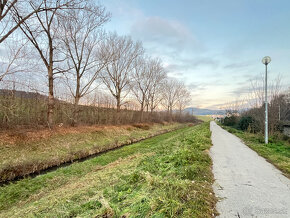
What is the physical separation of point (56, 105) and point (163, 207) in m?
15.1

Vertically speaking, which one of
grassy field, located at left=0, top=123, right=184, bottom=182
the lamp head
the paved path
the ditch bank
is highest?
the lamp head

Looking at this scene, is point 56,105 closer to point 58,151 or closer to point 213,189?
point 58,151

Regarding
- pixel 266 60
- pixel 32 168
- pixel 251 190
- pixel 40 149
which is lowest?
pixel 32 168

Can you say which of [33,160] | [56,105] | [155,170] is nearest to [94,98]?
[56,105]

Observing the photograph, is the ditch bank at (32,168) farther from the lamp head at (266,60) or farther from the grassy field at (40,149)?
the lamp head at (266,60)

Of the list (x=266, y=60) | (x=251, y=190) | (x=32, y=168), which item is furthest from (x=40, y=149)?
(x=266, y=60)

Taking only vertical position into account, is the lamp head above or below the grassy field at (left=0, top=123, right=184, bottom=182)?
above

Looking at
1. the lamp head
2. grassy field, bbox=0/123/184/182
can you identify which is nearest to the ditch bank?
grassy field, bbox=0/123/184/182

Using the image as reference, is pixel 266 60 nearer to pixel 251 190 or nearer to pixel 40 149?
pixel 251 190

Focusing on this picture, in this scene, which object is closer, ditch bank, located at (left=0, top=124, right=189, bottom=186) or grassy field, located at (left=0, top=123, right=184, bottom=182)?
ditch bank, located at (left=0, top=124, right=189, bottom=186)

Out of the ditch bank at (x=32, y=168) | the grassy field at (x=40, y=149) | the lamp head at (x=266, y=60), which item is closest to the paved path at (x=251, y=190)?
the lamp head at (x=266, y=60)

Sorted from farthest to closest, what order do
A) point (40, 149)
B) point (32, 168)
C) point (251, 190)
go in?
point (40, 149) → point (32, 168) → point (251, 190)

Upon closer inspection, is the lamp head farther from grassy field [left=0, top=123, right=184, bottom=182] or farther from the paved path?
grassy field [left=0, top=123, right=184, bottom=182]

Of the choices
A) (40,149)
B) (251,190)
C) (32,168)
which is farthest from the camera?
(40,149)
